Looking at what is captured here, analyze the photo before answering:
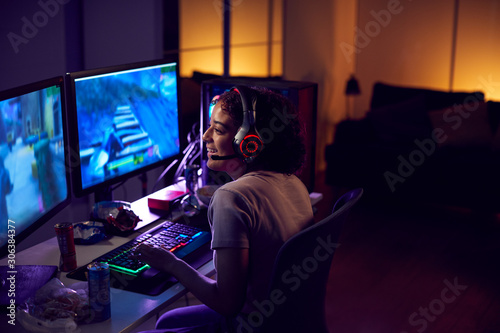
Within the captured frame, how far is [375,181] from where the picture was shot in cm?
445

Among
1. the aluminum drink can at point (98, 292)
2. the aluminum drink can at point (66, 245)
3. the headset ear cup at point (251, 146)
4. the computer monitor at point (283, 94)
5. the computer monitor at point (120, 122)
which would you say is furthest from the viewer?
the computer monitor at point (283, 94)

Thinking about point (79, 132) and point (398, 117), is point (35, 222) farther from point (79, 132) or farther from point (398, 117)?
point (398, 117)

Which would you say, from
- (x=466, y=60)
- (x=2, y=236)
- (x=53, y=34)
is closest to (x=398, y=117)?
(x=466, y=60)

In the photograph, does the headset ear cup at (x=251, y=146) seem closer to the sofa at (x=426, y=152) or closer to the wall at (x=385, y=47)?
the sofa at (x=426, y=152)

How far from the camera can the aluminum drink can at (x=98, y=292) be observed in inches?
48.6

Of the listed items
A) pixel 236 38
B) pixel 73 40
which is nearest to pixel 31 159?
pixel 73 40

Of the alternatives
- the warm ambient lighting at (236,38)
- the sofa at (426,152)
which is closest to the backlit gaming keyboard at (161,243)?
the warm ambient lighting at (236,38)

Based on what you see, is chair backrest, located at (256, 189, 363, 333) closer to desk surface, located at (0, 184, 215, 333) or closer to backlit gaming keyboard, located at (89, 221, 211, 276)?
desk surface, located at (0, 184, 215, 333)

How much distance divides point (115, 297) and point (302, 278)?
0.49 metres

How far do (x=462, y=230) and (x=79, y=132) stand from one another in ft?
10.4

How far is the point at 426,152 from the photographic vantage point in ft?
14.3

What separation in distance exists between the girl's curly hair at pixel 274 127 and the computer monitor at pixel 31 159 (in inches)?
20.0

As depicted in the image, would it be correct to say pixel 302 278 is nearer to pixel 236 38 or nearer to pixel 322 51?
pixel 236 38

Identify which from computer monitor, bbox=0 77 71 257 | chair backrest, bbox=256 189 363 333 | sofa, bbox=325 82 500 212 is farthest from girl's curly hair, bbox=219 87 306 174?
sofa, bbox=325 82 500 212
